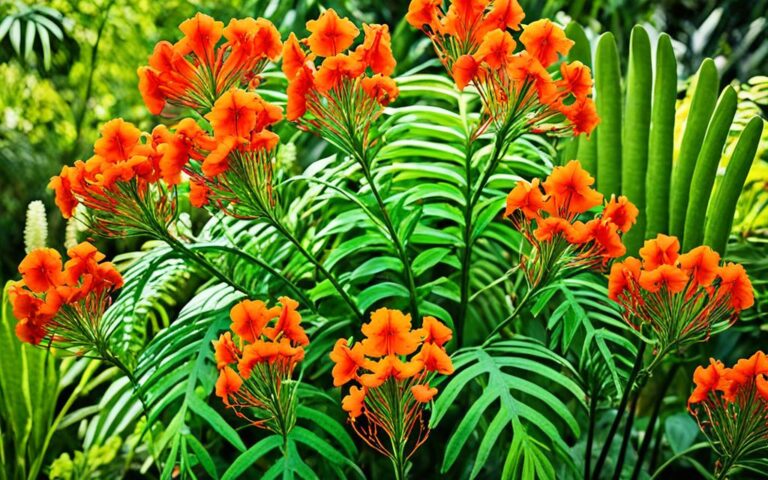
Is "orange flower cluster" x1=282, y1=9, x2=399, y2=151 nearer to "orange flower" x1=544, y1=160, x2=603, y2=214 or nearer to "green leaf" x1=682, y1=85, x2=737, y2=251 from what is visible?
"orange flower" x1=544, y1=160, x2=603, y2=214

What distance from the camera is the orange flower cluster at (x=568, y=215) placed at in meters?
0.82

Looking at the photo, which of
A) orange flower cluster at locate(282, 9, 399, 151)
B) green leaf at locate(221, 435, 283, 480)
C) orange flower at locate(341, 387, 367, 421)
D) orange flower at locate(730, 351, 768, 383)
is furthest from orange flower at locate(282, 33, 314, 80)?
orange flower at locate(730, 351, 768, 383)

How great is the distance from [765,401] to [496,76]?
442 millimetres

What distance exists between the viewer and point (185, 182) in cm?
135

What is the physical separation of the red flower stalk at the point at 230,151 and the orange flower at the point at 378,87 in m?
0.10

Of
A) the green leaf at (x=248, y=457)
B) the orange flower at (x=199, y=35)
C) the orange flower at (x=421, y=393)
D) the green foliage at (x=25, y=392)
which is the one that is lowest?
the green foliage at (x=25, y=392)

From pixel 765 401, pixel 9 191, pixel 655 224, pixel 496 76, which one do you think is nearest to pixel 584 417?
pixel 655 224

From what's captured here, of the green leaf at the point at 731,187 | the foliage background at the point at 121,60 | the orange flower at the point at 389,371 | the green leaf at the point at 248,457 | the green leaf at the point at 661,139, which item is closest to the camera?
the orange flower at the point at 389,371

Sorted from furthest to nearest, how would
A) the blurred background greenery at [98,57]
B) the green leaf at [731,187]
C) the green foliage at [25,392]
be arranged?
the blurred background greenery at [98,57] → the green foliage at [25,392] → the green leaf at [731,187]

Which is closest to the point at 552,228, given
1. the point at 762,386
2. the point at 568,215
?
the point at 568,215

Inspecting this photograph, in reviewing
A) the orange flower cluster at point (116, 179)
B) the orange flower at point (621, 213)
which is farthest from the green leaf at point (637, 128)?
the orange flower cluster at point (116, 179)

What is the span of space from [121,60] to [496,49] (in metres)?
2.34

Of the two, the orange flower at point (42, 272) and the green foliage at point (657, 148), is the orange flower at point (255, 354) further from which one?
the green foliage at point (657, 148)

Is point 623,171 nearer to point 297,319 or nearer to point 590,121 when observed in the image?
point 590,121
